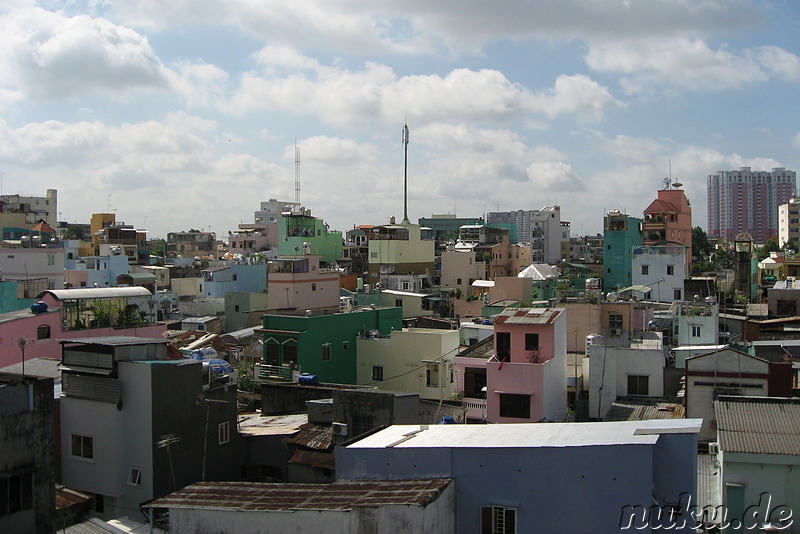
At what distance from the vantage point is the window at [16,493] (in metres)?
11.5

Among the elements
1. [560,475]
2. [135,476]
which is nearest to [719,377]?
[560,475]

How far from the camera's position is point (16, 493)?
11648mm

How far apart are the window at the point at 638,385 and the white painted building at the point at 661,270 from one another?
22884 mm

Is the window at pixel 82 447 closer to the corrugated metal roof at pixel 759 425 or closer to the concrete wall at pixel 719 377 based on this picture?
the corrugated metal roof at pixel 759 425

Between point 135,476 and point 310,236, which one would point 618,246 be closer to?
point 310,236

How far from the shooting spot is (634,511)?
32.8 feet

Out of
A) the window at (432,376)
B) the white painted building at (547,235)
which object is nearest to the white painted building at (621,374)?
the window at (432,376)

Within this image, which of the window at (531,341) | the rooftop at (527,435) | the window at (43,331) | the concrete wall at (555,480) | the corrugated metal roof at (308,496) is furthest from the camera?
the window at (43,331)

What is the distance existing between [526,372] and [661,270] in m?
27.6

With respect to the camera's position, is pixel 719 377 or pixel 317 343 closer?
pixel 719 377

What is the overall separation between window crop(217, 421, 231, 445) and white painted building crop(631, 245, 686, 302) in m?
31.9

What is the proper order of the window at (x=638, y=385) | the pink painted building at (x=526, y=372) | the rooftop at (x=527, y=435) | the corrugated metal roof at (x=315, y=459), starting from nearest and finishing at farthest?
the rooftop at (x=527, y=435) → the corrugated metal roof at (x=315, y=459) → the pink painted building at (x=526, y=372) → the window at (x=638, y=385)

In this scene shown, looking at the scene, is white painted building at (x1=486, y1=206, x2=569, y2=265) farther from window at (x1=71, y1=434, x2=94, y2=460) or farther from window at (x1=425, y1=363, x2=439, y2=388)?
window at (x1=71, y1=434, x2=94, y2=460)

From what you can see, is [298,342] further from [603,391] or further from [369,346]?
[603,391]
